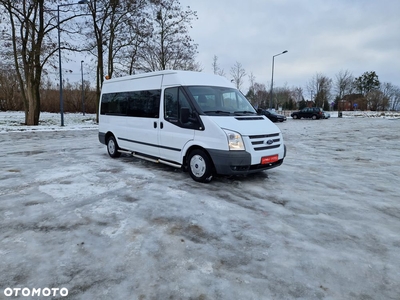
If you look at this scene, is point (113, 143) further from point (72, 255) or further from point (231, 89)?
point (72, 255)

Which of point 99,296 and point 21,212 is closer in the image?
point 99,296

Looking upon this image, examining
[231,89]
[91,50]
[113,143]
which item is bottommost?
[113,143]

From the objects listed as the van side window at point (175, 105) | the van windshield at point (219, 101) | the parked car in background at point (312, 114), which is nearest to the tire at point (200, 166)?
the van side window at point (175, 105)

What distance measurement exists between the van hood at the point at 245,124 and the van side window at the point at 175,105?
649 mm

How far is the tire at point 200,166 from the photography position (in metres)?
5.36

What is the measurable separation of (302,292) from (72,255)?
2.36 m

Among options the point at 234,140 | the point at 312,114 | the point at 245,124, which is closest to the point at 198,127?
the point at 234,140

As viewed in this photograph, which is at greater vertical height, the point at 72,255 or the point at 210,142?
the point at 210,142

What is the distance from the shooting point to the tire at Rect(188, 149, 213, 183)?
536cm

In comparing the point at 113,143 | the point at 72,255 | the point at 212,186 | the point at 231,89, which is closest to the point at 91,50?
the point at 113,143

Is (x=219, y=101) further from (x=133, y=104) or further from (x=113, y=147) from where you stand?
(x=113, y=147)

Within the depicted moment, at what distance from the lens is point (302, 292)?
7.77 ft

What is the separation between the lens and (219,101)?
229 inches

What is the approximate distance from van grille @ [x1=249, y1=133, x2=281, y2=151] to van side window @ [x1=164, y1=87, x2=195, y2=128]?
1284mm
